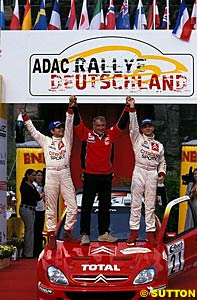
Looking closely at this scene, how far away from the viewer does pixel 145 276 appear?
804 cm

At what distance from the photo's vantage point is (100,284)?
7941 millimetres

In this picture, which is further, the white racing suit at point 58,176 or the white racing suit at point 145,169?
the white racing suit at point 58,176

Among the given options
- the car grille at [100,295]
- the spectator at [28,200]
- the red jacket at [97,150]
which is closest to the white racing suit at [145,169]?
the red jacket at [97,150]

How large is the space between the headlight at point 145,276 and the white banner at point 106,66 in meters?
3.58

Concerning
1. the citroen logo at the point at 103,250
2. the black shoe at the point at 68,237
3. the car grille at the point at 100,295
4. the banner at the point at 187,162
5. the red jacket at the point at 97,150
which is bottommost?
the car grille at the point at 100,295

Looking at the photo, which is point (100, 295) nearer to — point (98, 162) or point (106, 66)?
point (98, 162)

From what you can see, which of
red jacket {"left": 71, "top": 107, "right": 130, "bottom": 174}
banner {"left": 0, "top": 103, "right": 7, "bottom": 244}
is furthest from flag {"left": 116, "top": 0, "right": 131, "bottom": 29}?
red jacket {"left": 71, "top": 107, "right": 130, "bottom": 174}

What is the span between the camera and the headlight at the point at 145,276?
7969 millimetres

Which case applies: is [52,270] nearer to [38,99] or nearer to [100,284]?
[100,284]

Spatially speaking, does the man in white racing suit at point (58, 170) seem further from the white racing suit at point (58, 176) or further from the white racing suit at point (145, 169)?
the white racing suit at point (145, 169)

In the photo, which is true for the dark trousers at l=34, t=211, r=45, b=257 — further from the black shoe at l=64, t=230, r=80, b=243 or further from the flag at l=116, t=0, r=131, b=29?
the black shoe at l=64, t=230, r=80, b=243

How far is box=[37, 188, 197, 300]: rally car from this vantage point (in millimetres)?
7871

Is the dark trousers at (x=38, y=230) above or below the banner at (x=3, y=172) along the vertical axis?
below

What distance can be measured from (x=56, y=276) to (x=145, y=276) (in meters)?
1.04
